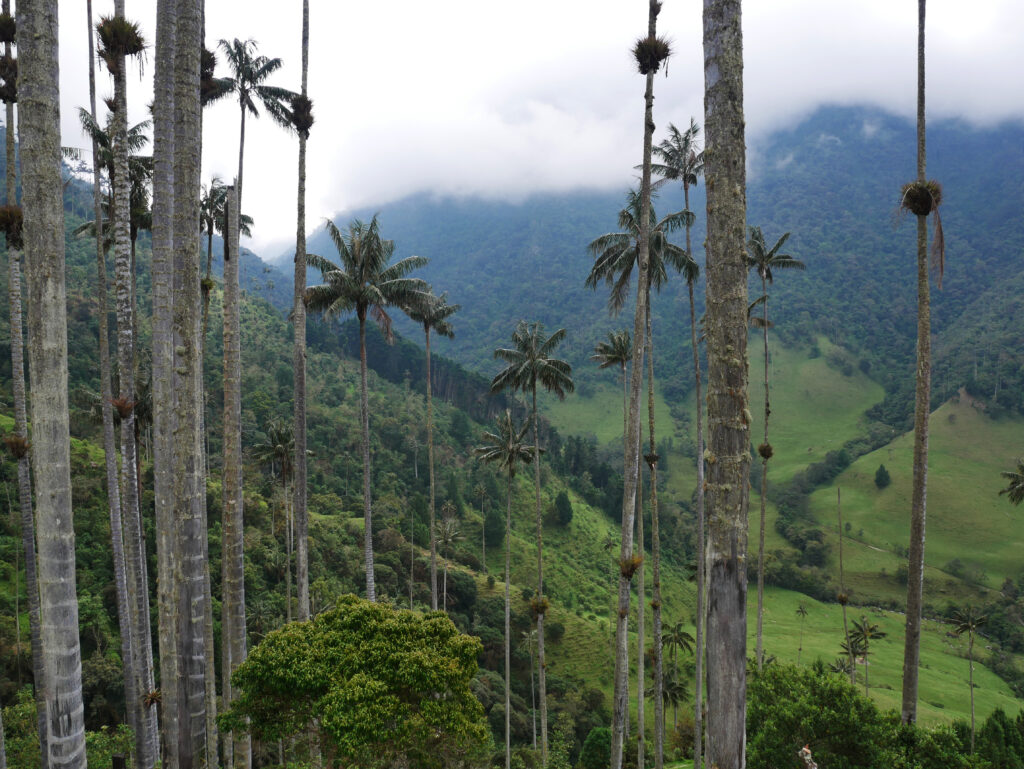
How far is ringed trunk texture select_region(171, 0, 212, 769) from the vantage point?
8.40 m

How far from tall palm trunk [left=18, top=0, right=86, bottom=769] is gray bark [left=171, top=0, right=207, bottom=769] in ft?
6.57

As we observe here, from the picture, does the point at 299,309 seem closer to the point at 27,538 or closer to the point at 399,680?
the point at 27,538

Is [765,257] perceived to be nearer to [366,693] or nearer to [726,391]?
[366,693]

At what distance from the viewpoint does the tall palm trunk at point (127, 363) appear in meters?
12.9

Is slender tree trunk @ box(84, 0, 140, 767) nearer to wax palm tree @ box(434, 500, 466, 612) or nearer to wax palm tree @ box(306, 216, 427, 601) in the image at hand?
wax palm tree @ box(306, 216, 427, 601)

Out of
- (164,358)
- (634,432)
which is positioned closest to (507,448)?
(634,432)

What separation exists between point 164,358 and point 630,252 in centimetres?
1610

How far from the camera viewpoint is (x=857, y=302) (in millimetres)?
198750

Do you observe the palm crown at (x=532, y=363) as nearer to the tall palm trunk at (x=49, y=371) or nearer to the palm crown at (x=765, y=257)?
the palm crown at (x=765, y=257)

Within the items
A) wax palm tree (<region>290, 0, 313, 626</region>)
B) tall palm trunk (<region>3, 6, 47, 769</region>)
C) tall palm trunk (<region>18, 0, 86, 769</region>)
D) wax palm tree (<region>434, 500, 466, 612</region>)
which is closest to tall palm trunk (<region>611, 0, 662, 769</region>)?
wax palm tree (<region>290, 0, 313, 626</region>)

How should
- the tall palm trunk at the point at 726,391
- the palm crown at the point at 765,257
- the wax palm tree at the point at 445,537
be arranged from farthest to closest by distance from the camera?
1. the wax palm tree at the point at 445,537
2. the palm crown at the point at 765,257
3. the tall palm trunk at the point at 726,391

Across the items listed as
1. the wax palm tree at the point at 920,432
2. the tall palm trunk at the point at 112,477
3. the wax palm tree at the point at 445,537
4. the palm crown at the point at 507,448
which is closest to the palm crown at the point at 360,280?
the tall palm trunk at the point at 112,477

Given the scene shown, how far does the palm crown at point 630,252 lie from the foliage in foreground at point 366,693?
44.6 ft

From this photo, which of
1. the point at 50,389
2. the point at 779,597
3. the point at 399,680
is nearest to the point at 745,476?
the point at 50,389
